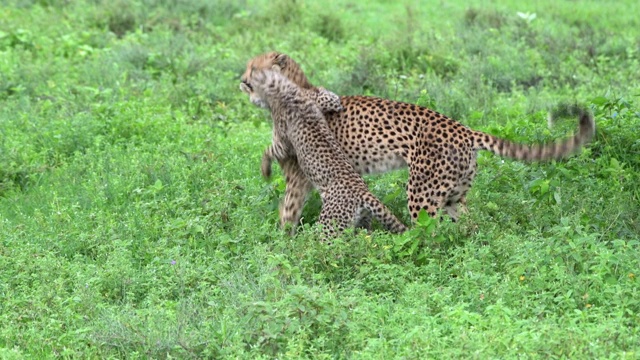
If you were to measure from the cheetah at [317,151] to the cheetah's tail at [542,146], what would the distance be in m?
0.75

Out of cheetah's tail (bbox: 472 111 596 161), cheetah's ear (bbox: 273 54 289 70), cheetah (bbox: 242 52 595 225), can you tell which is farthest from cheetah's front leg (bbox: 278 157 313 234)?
cheetah's tail (bbox: 472 111 596 161)

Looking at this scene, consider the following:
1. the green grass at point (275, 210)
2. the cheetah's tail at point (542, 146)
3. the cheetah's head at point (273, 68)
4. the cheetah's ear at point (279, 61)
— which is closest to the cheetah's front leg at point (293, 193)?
the green grass at point (275, 210)

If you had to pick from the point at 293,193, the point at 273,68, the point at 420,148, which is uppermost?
the point at 273,68

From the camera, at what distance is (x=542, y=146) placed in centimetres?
663

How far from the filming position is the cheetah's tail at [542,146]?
6555 mm

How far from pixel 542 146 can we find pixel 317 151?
57.0 inches

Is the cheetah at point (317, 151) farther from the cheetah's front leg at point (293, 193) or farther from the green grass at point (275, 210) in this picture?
the green grass at point (275, 210)

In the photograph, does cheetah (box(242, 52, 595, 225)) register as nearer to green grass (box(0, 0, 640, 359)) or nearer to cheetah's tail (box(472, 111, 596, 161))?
cheetah's tail (box(472, 111, 596, 161))

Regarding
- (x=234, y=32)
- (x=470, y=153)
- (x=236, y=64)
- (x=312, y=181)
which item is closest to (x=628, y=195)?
(x=470, y=153)

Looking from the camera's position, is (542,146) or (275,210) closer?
(542,146)

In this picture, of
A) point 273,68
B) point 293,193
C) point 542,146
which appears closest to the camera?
point 542,146

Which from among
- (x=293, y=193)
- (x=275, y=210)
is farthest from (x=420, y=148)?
(x=275, y=210)

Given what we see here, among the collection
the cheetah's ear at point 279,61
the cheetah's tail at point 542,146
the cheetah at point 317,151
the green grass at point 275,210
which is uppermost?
the cheetah's ear at point 279,61

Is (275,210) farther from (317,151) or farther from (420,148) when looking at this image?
(420,148)
